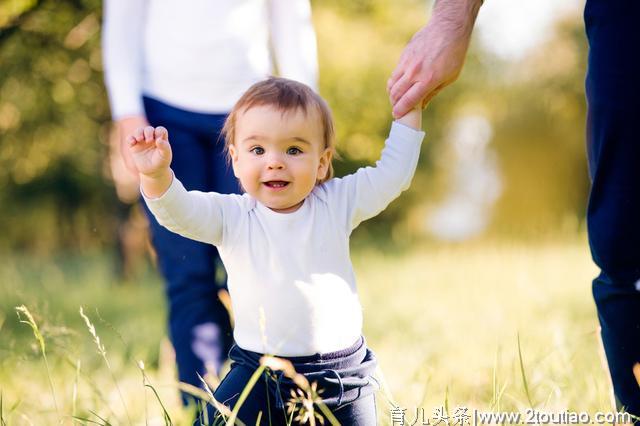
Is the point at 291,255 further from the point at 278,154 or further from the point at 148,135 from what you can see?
the point at 148,135

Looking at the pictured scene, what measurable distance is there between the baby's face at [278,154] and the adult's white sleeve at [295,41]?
691 millimetres

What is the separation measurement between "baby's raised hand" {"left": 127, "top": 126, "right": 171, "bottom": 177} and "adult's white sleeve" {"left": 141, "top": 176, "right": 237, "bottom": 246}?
0.16 ft

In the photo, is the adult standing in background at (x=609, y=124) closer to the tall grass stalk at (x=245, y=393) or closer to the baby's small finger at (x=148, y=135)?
the baby's small finger at (x=148, y=135)

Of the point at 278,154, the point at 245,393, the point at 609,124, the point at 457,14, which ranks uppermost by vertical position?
the point at 457,14

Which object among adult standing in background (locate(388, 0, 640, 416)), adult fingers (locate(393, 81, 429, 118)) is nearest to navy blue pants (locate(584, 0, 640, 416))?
adult standing in background (locate(388, 0, 640, 416))

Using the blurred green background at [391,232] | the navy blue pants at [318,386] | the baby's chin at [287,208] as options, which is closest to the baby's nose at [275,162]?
the baby's chin at [287,208]

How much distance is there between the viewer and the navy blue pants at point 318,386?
1.74 metres

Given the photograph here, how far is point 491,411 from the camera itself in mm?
1928

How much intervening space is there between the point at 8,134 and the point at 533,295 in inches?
204

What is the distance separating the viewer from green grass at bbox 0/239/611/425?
2.38 metres

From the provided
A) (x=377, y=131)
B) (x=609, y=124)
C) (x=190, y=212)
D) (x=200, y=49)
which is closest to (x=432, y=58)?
(x=609, y=124)

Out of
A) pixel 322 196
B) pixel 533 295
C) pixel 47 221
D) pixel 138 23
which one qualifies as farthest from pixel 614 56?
pixel 47 221

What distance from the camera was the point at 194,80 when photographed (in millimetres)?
2412

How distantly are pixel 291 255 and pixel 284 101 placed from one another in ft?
1.13
